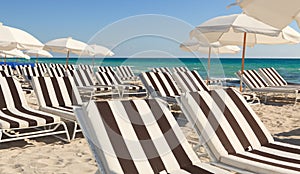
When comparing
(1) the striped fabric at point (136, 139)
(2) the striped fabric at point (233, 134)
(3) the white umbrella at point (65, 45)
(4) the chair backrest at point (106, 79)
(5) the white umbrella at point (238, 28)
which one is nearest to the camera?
(1) the striped fabric at point (136, 139)

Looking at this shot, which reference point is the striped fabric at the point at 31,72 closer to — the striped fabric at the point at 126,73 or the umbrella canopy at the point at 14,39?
the umbrella canopy at the point at 14,39

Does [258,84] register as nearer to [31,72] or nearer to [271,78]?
[271,78]

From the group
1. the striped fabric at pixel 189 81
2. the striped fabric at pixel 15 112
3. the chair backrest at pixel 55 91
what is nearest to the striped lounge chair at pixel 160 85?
the striped fabric at pixel 189 81

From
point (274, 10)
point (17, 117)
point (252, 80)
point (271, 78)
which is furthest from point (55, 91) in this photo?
point (271, 78)

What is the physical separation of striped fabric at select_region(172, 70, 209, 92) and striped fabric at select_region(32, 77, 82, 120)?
2146 millimetres

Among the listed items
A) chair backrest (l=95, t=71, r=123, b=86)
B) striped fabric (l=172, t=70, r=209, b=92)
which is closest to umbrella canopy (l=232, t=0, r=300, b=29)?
striped fabric (l=172, t=70, r=209, b=92)

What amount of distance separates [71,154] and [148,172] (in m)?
1.69

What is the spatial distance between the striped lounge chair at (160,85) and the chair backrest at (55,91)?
4.63 feet

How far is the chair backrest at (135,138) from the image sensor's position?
7.03ft

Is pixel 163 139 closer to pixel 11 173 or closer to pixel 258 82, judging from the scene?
pixel 11 173

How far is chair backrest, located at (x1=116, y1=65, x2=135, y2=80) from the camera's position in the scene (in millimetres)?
12641

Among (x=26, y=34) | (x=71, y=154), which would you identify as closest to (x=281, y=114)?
(x=71, y=154)

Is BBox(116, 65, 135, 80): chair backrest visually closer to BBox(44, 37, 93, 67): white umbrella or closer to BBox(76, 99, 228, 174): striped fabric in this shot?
BBox(44, 37, 93, 67): white umbrella

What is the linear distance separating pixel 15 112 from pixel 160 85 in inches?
107
